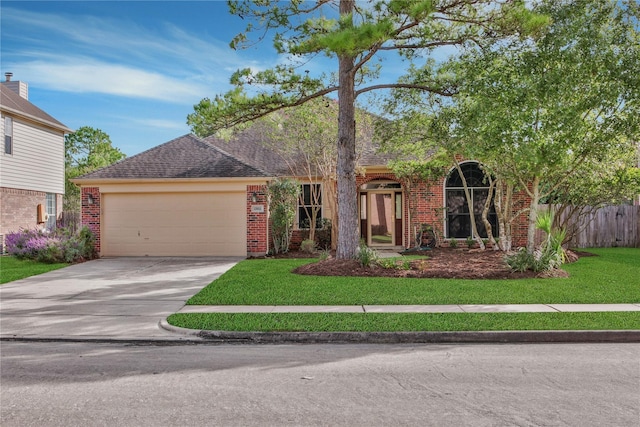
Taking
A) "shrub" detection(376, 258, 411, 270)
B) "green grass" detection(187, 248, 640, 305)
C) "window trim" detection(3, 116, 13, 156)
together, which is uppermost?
"window trim" detection(3, 116, 13, 156)

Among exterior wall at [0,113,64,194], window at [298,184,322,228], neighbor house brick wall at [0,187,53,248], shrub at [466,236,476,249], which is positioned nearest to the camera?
shrub at [466,236,476,249]

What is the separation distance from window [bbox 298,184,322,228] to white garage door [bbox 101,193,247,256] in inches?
106

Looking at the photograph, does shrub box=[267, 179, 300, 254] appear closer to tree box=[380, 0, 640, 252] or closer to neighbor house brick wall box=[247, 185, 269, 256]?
neighbor house brick wall box=[247, 185, 269, 256]

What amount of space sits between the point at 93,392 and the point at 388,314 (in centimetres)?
419

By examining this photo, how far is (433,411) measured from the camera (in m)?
3.80

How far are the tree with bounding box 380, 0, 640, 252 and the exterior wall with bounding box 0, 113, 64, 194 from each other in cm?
1789

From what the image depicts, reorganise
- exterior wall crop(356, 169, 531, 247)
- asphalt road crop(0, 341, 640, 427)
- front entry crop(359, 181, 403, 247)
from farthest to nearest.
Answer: front entry crop(359, 181, 403, 247), exterior wall crop(356, 169, 531, 247), asphalt road crop(0, 341, 640, 427)

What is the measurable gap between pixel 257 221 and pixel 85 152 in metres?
31.5

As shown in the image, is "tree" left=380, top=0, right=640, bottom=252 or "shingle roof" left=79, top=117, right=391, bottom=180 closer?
"tree" left=380, top=0, right=640, bottom=252

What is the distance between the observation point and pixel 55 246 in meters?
14.2

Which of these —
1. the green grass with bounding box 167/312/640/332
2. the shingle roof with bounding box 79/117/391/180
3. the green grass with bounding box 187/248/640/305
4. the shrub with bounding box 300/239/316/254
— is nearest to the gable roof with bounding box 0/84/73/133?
the shingle roof with bounding box 79/117/391/180

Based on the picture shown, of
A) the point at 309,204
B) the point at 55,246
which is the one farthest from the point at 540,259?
the point at 55,246

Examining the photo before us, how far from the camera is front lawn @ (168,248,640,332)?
6.45 meters

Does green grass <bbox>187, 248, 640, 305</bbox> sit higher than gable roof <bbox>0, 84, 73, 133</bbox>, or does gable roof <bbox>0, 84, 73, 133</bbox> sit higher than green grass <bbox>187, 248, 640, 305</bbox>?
gable roof <bbox>0, 84, 73, 133</bbox>
